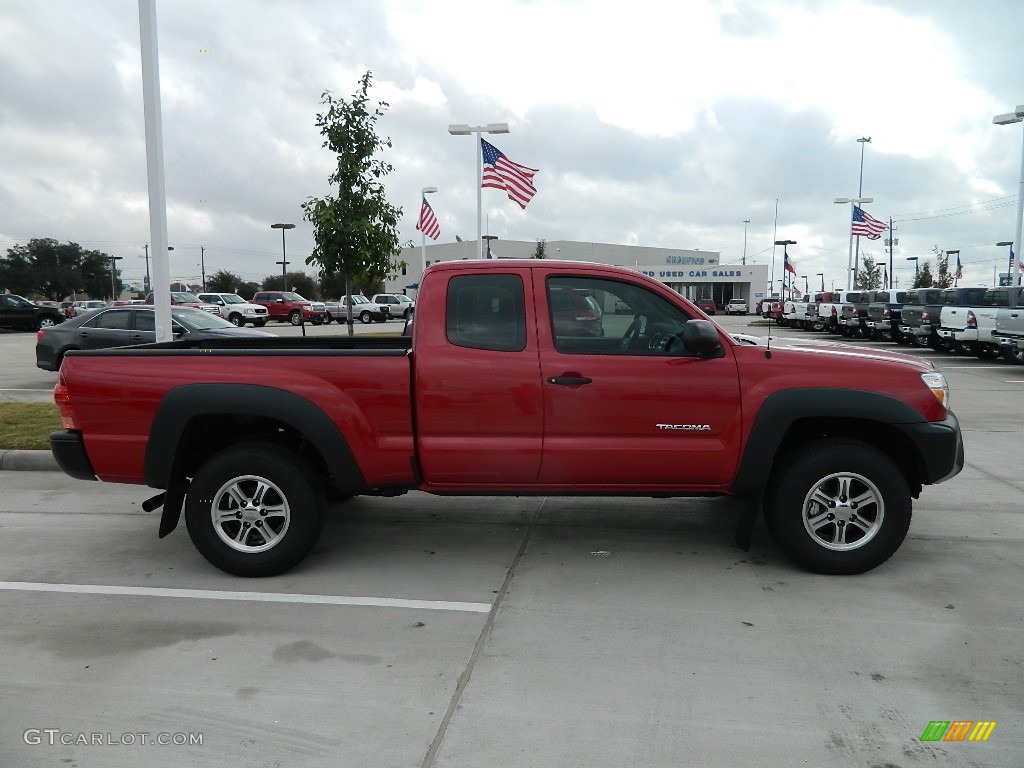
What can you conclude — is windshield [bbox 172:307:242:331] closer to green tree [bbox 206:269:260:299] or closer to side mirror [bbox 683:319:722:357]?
side mirror [bbox 683:319:722:357]

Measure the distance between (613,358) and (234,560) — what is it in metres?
2.53

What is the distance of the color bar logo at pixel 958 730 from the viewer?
3.20m

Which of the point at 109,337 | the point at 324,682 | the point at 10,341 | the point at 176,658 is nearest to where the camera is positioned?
the point at 324,682

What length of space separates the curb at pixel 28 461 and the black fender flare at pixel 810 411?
6.51 m

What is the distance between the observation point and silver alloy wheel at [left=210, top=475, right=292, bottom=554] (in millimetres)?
4891

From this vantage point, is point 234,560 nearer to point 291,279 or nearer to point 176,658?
point 176,658

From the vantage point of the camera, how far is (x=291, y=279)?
94312mm

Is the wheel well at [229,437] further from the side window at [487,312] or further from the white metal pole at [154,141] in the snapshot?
the white metal pole at [154,141]

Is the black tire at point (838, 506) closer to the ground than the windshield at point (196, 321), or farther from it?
closer to the ground

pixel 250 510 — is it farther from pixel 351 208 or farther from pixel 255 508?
pixel 351 208

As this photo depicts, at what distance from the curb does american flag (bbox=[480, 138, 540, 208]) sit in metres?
13.6

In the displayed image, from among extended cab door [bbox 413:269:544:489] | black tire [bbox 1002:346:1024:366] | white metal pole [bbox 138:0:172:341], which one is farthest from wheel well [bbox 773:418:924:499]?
black tire [bbox 1002:346:1024:366]

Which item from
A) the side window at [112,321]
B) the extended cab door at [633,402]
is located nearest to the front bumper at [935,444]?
the extended cab door at [633,402]

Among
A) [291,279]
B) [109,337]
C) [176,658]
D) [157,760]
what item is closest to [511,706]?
[157,760]
